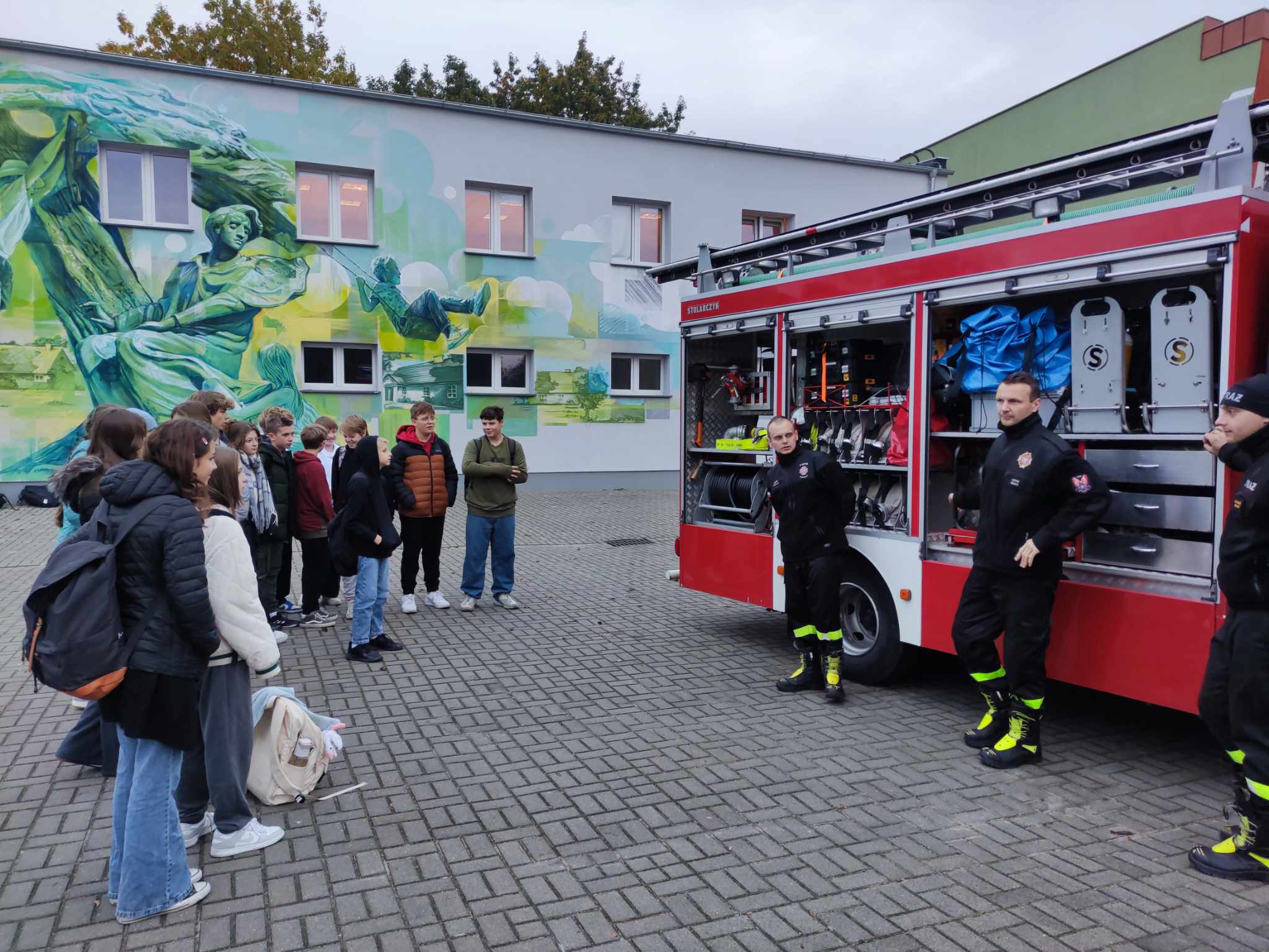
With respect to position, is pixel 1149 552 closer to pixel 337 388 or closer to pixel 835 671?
pixel 835 671

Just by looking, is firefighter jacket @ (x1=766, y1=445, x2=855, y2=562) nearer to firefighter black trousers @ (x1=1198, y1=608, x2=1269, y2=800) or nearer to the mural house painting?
firefighter black trousers @ (x1=1198, y1=608, x2=1269, y2=800)

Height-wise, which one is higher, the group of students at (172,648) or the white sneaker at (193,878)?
the group of students at (172,648)

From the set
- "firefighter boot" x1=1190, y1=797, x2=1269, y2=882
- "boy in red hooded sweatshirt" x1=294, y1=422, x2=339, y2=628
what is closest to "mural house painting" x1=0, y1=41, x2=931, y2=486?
"boy in red hooded sweatshirt" x1=294, y1=422, x2=339, y2=628

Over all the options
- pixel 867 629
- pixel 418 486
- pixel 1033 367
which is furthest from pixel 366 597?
pixel 1033 367

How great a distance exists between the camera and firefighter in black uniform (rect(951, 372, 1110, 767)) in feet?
14.8

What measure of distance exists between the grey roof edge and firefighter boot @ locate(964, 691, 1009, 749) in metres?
15.6

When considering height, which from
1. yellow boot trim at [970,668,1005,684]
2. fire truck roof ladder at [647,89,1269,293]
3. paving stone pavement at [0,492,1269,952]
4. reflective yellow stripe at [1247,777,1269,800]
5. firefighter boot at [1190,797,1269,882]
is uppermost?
fire truck roof ladder at [647,89,1269,293]

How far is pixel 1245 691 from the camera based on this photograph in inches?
141

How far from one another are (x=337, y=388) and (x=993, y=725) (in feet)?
47.0

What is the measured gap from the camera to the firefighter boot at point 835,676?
5.82 meters

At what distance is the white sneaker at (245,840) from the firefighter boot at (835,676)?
337 cm

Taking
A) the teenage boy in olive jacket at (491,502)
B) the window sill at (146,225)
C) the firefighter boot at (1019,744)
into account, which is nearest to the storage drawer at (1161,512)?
the firefighter boot at (1019,744)

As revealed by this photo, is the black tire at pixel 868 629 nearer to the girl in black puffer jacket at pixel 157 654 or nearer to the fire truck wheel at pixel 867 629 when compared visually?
the fire truck wheel at pixel 867 629

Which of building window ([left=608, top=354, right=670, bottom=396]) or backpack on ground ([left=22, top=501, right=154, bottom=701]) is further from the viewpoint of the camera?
building window ([left=608, top=354, right=670, bottom=396])
